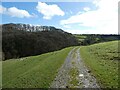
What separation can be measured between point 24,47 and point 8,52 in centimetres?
1767

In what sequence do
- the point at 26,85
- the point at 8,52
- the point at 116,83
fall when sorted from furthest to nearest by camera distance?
the point at 8,52
the point at 26,85
the point at 116,83

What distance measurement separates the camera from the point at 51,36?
170 m

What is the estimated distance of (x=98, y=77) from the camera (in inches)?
834

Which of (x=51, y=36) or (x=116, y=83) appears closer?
(x=116, y=83)

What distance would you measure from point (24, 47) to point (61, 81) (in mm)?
119565

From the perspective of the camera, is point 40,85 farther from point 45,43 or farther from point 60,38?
point 60,38

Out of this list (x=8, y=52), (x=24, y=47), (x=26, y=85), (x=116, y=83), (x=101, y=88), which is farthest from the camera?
(x=24, y=47)

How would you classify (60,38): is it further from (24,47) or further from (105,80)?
(105,80)

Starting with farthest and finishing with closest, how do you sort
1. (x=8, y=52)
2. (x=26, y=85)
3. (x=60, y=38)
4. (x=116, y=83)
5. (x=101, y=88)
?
(x=60, y=38)
(x=8, y=52)
(x=26, y=85)
(x=116, y=83)
(x=101, y=88)

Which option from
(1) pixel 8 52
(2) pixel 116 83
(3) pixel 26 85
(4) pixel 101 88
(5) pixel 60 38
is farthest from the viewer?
(5) pixel 60 38

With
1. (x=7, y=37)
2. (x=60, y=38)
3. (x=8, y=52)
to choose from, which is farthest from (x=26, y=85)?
(x=60, y=38)

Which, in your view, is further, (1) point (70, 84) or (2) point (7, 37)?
(2) point (7, 37)

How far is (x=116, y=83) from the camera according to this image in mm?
18406

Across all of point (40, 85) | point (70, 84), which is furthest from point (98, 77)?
point (40, 85)
